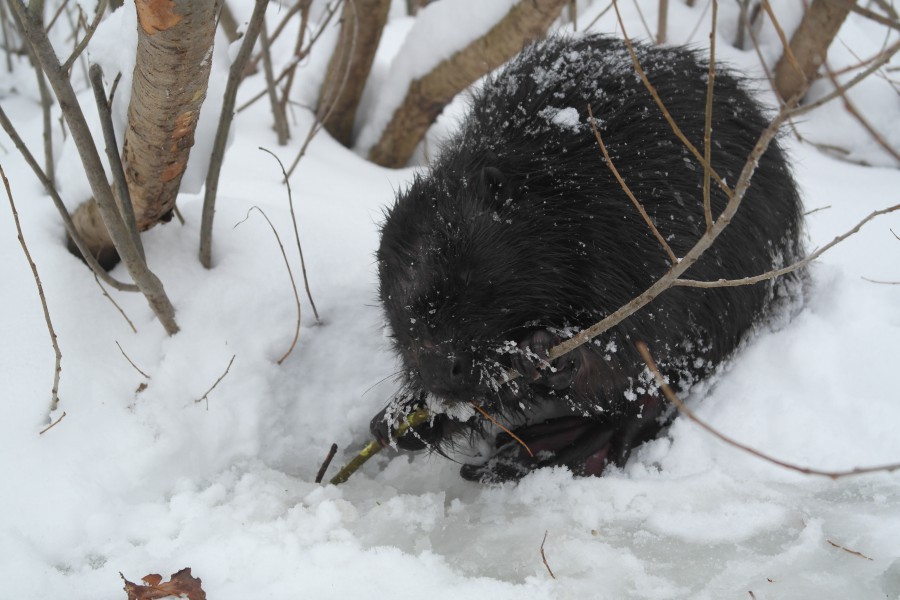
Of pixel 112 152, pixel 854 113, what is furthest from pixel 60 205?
pixel 854 113

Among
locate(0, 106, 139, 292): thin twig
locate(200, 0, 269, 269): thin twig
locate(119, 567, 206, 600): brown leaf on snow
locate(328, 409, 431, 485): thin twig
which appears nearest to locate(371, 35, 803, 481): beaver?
locate(328, 409, 431, 485): thin twig

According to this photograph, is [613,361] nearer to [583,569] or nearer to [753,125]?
[583,569]

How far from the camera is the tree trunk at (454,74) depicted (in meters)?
3.24

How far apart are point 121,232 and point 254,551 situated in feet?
3.12

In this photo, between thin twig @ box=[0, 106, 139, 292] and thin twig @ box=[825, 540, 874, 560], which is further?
thin twig @ box=[0, 106, 139, 292]

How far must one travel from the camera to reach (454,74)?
359 centimetres

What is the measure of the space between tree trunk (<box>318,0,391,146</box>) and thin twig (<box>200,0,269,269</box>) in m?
1.21

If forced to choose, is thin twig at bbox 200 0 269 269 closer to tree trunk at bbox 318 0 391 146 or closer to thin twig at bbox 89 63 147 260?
thin twig at bbox 89 63 147 260

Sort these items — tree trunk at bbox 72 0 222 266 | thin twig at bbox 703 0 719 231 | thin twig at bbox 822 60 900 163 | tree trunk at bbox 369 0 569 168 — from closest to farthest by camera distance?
thin twig at bbox 703 0 719 231
thin twig at bbox 822 60 900 163
tree trunk at bbox 72 0 222 266
tree trunk at bbox 369 0 569 168

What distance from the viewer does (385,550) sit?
178 cm

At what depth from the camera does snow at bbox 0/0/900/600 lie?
1.72 metres

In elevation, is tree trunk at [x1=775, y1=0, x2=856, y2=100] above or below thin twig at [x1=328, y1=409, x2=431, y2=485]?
above

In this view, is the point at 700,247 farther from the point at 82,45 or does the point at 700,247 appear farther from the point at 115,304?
the point at 115,304

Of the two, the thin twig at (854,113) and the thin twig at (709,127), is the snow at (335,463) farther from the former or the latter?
the thin twig at (709,127)
